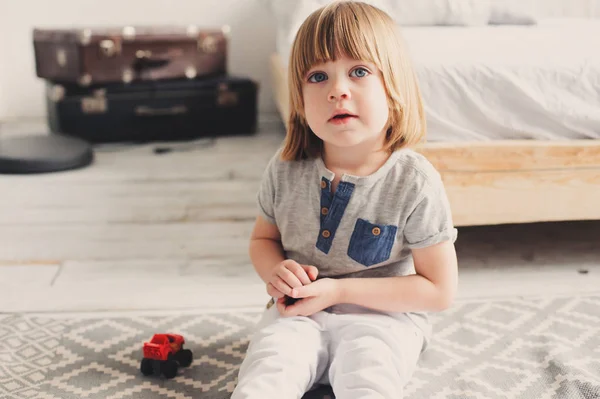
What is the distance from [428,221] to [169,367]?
0.44m

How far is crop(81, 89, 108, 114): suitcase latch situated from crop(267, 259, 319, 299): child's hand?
1.66m

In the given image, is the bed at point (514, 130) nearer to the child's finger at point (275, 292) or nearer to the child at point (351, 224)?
the child at point (351, 224)

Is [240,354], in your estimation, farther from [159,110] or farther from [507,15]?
[159,110]

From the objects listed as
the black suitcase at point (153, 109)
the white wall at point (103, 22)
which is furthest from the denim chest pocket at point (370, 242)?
the white wall at point (103, 22)

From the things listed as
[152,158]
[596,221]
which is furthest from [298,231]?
[152,158]

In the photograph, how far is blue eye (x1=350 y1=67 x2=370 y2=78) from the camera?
87 centimetres

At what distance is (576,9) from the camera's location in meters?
2.54

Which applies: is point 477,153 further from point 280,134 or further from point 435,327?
point 280,134

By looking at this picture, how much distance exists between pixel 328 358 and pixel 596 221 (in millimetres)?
1033

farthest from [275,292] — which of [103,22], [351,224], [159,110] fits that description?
[103,22]

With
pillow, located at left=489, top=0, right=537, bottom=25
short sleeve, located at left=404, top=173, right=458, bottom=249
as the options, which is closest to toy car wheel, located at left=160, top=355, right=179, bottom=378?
short sleeve, located at left=404, top=173, right=458, bottom=249

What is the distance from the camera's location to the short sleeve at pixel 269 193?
1011 mm

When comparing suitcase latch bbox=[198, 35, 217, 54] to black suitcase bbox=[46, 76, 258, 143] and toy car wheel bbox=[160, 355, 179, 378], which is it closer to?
black suitcase bbox=[46, 76, 258, 143]

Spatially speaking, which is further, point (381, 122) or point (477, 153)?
point (477, 153)
